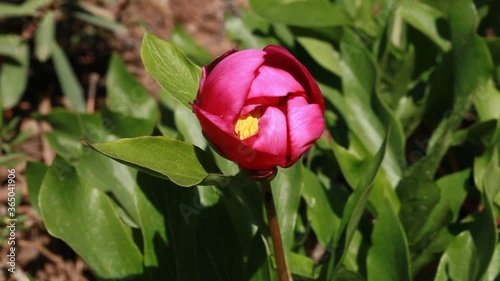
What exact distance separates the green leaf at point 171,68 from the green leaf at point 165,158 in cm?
7

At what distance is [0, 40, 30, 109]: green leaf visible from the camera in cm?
224

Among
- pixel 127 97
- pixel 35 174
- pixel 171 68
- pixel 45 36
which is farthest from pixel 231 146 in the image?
pixel 45 36

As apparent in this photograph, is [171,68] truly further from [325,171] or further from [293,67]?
[325,171]

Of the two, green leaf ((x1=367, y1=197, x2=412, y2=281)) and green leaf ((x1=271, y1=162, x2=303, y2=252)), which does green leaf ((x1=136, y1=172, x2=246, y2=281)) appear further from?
green leaf ((x1=367, y1=197, x2=412, y2=281))

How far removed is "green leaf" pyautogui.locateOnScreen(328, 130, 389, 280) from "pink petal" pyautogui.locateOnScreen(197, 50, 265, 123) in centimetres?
32

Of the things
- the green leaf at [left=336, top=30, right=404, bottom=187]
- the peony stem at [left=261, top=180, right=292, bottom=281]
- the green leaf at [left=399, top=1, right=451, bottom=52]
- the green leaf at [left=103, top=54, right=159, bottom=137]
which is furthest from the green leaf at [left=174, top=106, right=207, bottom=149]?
the green leaf at [left=399, top=1, right=451, bottom=52]

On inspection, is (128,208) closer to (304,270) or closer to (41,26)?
(304,270)

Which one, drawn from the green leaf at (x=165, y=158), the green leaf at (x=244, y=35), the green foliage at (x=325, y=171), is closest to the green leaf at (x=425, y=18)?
the green foliage at (x=325, y=171)

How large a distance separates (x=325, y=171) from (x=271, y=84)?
0.84 metres

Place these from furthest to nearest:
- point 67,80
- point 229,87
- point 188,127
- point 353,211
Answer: point 67,80 < point 188,127 < point 353,211 < point 229,87

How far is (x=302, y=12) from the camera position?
174 cm

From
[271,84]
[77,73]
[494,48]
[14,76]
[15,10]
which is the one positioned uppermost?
[271,84]

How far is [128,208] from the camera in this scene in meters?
1.59

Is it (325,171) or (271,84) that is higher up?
(271,84)
